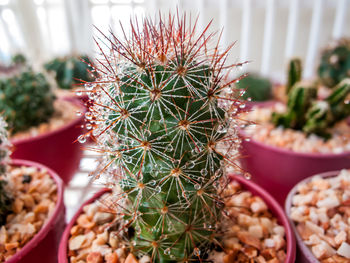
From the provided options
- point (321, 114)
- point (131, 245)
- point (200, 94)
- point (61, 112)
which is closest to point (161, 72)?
point (200, 94)

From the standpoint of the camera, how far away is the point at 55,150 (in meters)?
0.94

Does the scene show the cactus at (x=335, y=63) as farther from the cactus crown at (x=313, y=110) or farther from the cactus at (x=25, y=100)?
the cactus at (x=25, y=100)

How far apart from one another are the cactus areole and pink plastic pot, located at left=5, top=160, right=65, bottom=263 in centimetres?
18

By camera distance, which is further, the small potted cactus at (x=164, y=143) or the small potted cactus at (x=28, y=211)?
the small potted cactus at (x=28, y=211)

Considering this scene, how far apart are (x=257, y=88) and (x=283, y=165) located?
74 cm

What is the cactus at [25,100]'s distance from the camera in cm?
104

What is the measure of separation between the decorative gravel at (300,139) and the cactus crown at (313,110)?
1.0 inches

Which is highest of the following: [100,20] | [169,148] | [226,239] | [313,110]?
[100,20]

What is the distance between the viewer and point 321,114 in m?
0.91

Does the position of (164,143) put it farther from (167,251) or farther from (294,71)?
(294,71)

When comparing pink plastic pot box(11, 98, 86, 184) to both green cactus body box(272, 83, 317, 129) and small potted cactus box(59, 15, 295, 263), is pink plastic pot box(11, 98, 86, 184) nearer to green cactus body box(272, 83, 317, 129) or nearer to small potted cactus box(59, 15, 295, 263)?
small potted cactus box(59, 15, 295, 263)

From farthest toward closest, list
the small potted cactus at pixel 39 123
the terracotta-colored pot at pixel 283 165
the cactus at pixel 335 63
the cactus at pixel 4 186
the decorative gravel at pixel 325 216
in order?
the cactus at pixel 335 63 → the small potted cactus at pixel 39 123 → the terracotta-colored pot at pixel 283 165 → the cactus at pixel 4 186 → the decorative gravel at pixel 325 216

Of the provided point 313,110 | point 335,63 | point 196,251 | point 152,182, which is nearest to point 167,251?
point 196,251

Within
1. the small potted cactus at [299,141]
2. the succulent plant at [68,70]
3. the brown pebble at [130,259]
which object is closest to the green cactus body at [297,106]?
the small potted cactus at [299,141]
